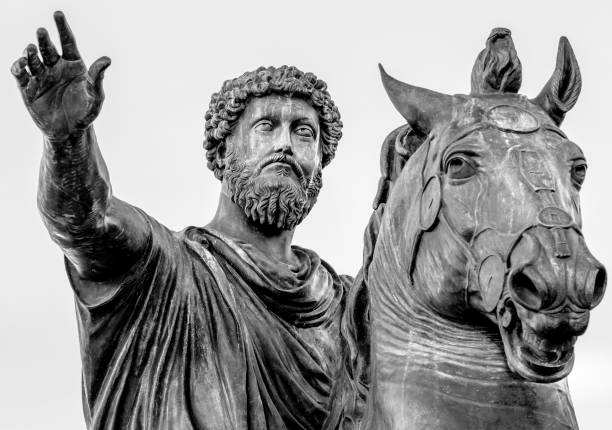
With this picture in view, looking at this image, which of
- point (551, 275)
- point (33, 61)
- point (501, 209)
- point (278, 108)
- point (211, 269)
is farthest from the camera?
point (278, 108)

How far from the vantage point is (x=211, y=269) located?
29.7ft

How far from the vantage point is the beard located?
9562 millimetres

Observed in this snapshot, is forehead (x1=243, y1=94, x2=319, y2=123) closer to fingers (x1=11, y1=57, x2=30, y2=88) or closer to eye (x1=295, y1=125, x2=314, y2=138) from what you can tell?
eye (x1=295, y1=125, x2=314, y2=138)

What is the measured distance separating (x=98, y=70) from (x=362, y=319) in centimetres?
189

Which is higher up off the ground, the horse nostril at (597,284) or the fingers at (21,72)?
the fingers at (21,72)

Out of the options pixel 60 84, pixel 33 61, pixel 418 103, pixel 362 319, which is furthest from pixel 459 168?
pixel 33 61

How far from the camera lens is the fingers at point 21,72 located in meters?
7.11

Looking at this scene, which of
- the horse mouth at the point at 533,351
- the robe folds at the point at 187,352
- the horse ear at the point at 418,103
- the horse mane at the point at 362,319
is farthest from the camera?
the robe folds at the point at 187,352

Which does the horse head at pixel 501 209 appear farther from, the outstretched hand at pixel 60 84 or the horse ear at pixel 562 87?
the outstretched hand at pixel 60 84

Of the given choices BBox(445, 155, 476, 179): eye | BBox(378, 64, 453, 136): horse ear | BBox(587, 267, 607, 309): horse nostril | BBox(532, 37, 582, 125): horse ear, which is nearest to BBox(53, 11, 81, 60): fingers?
BBox(378, 64, 453, 136): horse ear

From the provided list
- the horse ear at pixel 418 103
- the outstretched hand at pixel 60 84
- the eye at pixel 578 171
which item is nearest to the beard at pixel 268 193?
the horse ear at pixel 418 103

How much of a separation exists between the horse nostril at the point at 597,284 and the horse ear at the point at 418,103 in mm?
1376

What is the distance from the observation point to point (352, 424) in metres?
7.75

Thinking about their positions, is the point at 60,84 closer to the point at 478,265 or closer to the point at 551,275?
the point at 478,265
